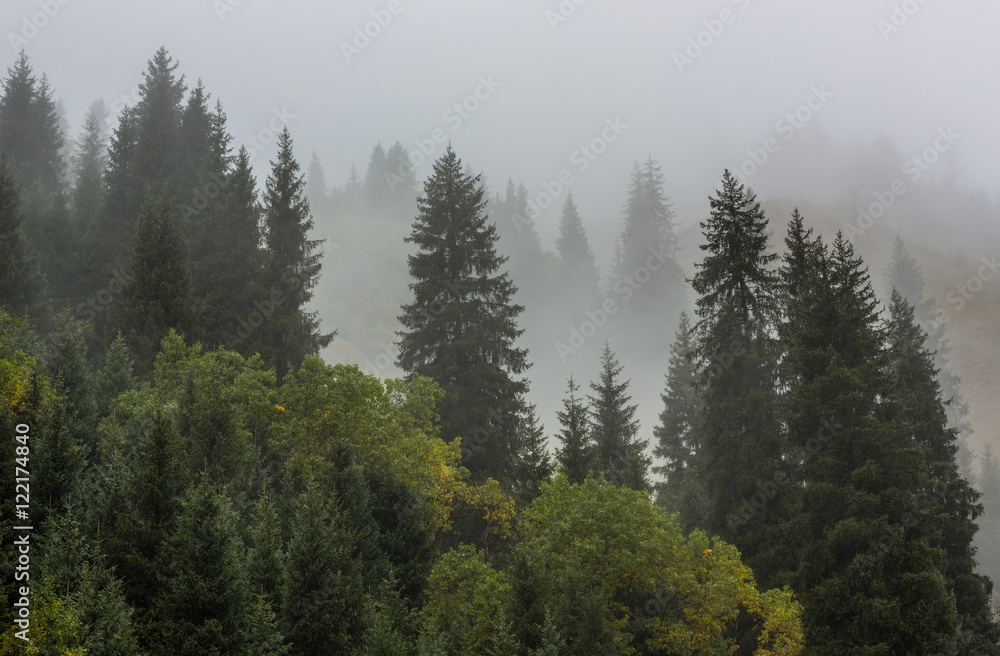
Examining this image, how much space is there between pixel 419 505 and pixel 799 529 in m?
15.3

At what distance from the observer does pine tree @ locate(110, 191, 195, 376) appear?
31.3 metres

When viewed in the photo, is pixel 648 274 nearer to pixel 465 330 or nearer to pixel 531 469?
pixel 465 330

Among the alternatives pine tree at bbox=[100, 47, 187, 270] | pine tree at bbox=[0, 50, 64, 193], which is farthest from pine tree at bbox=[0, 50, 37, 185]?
pine tree at bbox=[100, 47, 187, 270]

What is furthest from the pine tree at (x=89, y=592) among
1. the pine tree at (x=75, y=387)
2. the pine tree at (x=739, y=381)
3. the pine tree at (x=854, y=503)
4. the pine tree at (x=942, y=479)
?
the pine tree at (x=942, y=479)

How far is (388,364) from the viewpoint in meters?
78.9

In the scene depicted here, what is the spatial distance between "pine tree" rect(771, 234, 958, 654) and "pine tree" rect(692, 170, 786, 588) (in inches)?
69.5

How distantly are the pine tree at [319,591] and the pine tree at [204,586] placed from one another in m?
1.93

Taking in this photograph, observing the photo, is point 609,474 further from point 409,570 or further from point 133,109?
point 133,109

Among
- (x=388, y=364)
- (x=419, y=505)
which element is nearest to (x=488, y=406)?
(x=419, y=505)

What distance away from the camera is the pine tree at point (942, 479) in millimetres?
25484

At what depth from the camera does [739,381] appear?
91.1 ft

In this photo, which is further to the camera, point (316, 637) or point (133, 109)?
point (133, 109)

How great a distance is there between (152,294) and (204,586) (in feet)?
67.1

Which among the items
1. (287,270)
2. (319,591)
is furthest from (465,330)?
(319,591)
